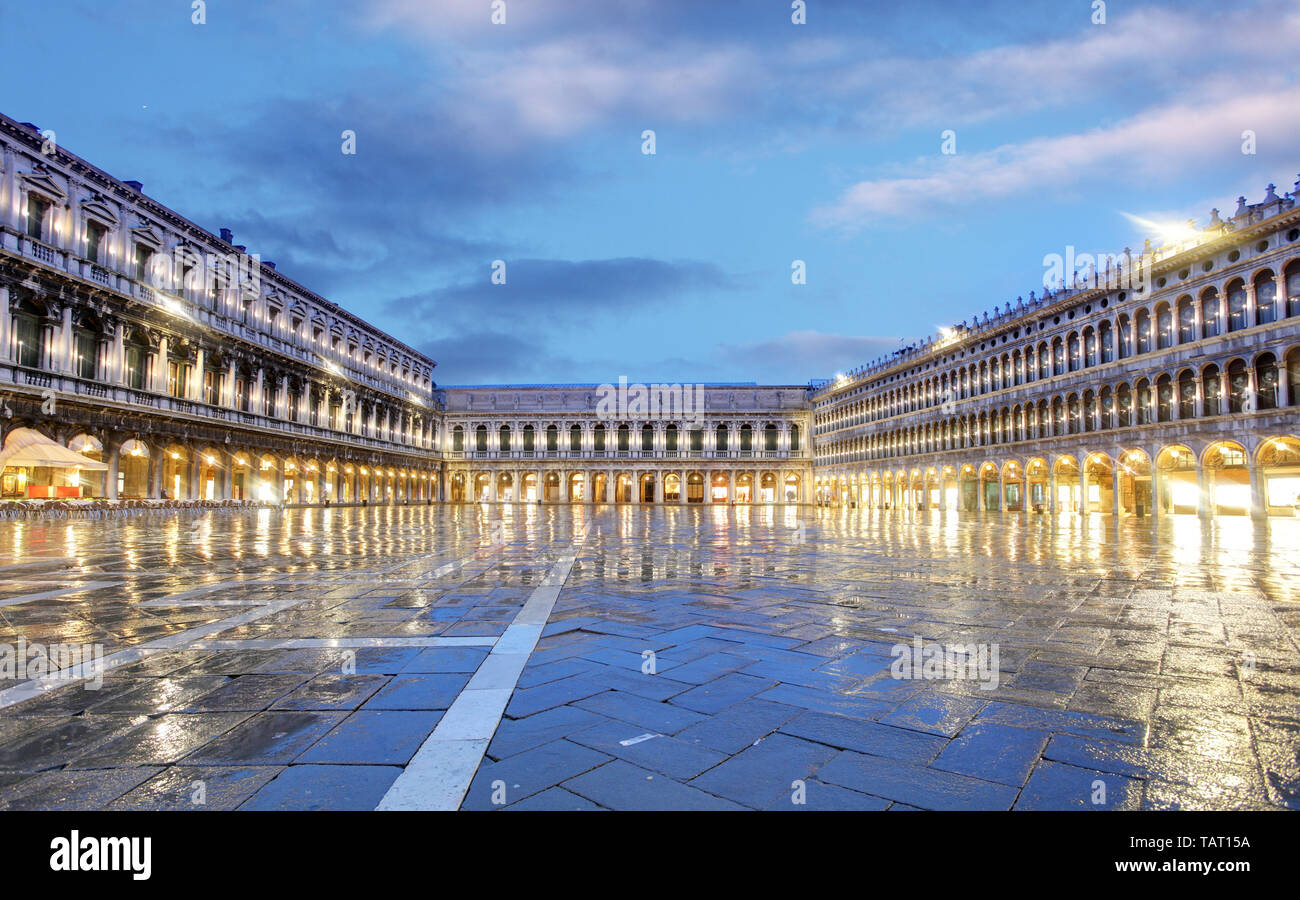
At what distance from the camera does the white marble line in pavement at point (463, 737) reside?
7.45ft

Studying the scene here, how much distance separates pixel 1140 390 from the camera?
29.1m

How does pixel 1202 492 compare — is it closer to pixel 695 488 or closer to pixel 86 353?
pixel 86 353

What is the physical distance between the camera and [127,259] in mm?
26891

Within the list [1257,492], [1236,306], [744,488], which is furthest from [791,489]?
[1257,492]

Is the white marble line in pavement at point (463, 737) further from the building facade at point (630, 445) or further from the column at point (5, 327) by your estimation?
the building facade at point (630, 445)

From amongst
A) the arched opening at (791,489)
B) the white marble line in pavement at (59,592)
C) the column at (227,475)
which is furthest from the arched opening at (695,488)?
the white marble line in pavement at (59,592)

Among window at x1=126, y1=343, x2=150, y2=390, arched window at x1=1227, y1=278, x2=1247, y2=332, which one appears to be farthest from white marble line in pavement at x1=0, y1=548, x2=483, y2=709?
arched window at x1=1227, y1=278, x2=1247, y2=332

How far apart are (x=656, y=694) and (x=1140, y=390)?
109 ft

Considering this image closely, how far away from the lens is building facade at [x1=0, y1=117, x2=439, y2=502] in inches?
886

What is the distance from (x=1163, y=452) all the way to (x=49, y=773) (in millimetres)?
34132
